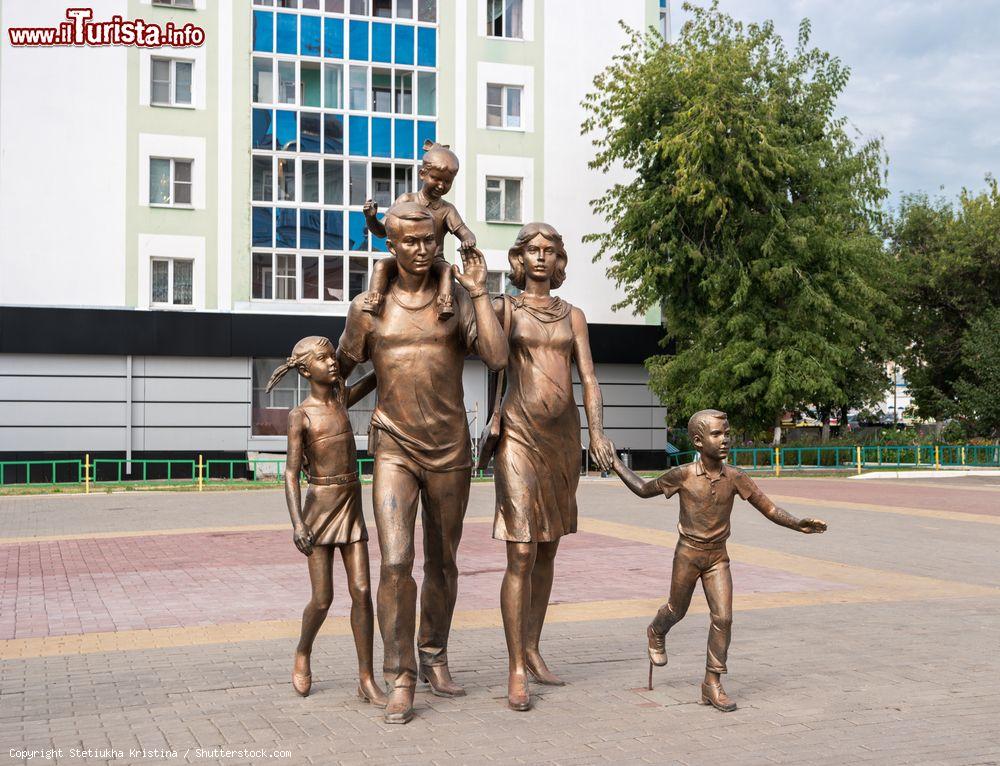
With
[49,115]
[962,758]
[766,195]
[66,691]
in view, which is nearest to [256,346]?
[49,115]

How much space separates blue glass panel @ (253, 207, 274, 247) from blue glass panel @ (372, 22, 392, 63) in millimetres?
5403

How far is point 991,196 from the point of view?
133 ft

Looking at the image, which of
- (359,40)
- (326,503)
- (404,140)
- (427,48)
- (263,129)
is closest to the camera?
(326,503)

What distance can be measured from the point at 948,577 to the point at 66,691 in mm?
7983

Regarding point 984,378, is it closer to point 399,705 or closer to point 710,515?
point 710,515

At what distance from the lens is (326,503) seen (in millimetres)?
5711

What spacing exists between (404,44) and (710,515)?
28.7 meters

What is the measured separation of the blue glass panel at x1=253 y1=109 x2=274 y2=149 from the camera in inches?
1217

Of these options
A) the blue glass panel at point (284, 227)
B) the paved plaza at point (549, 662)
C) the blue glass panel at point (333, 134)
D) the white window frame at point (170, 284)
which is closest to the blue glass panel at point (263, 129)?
the blue glass panel at point (333, 134)

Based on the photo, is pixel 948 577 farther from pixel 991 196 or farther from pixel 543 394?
pixel 991 196

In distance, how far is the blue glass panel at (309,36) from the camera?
102 ft

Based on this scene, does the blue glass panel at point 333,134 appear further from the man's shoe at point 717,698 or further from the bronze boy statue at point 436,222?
the man's shoe at point 717,698

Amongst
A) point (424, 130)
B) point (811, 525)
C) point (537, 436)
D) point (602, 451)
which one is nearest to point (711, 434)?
point (602, 451)

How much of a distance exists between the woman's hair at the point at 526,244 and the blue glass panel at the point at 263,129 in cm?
2622
